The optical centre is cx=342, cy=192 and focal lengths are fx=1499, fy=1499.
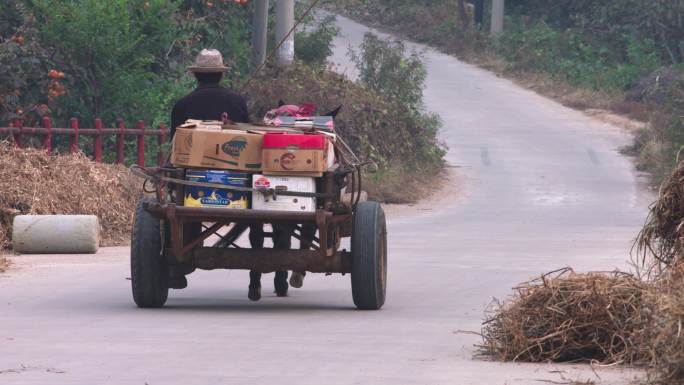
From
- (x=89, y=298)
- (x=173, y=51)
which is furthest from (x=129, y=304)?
(x=173, y=51)

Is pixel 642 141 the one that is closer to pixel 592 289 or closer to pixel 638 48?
pixel 638 48

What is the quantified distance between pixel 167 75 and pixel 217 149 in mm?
16321

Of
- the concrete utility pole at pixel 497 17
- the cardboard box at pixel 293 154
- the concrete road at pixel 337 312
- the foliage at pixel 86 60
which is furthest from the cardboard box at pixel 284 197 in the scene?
the concrete utility pole at pixel 497 17

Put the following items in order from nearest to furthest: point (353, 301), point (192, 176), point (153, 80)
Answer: point (192, 176), point (353, 301), point (153, 80)

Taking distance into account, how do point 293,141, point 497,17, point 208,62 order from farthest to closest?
point 497,17
point 208,62
point 293,141

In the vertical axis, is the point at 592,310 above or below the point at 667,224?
below

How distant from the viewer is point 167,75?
27.5 metres

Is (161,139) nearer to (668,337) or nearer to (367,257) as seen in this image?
(367,257)

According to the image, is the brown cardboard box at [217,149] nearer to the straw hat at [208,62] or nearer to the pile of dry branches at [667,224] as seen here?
the straw hat at [208,62]

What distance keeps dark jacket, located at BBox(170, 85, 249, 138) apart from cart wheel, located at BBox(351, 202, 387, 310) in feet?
4.56

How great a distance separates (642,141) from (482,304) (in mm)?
20420

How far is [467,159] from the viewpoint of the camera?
31656 millimetres

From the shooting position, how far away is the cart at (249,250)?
37.6 ft

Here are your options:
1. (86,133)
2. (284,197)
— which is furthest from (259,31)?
(284,197)
